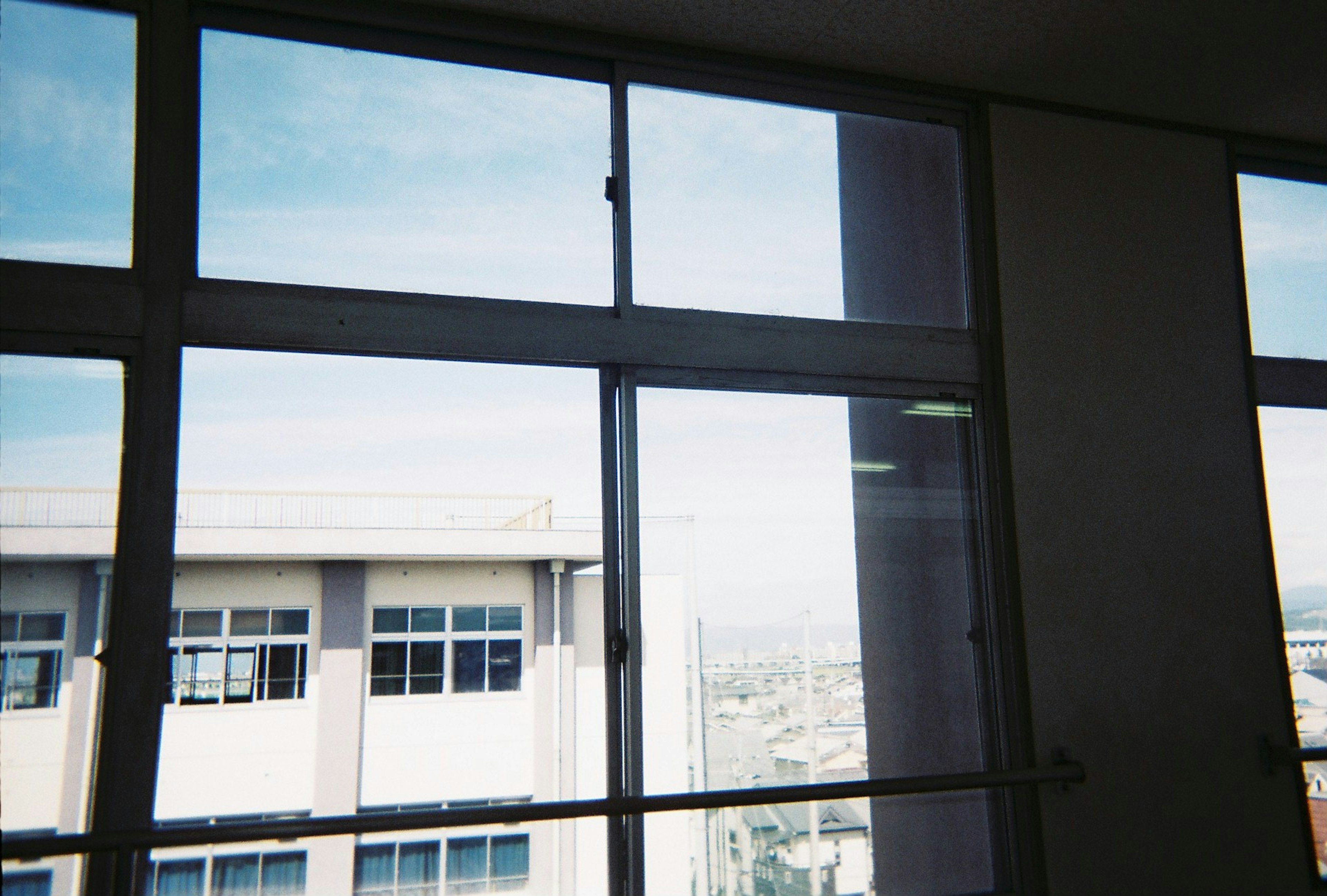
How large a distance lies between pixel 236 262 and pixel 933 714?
2.06 metres

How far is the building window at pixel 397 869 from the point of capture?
208 centimetres

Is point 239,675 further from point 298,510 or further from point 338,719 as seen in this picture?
point 298,510

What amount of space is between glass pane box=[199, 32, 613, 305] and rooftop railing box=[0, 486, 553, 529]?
1.66 ft

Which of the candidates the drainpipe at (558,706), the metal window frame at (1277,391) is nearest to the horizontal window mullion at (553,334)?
the drainpipe at (558,706)

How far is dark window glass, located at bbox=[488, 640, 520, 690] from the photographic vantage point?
7.29ft

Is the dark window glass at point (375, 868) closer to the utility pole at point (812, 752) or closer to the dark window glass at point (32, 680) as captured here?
the dark window glass at point (32, 680)

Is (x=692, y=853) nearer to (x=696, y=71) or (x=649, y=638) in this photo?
(x=649, y=638)

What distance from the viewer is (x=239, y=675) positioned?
2035 millimetres

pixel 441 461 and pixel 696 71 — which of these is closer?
pixel 441 461

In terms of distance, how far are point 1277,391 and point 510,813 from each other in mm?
2661

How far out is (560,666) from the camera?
228 centimetres

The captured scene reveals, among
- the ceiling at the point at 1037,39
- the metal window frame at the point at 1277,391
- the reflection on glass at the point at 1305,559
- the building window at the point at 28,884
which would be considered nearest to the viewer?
the building window at the point at 28,884

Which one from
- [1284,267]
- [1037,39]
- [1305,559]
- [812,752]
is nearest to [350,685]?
[812,752]

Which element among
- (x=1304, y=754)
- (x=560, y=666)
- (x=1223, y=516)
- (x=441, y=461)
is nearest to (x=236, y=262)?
(x=441, y=461)
